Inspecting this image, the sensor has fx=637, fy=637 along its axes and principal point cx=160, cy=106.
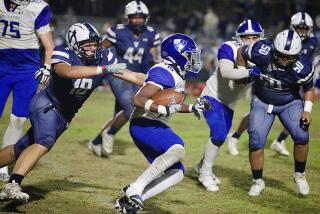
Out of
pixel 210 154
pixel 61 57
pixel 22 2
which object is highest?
pixel 22 2

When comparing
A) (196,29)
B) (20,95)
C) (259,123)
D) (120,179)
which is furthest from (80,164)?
(196,29)

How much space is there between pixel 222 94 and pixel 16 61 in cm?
237

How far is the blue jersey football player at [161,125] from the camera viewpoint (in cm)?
533

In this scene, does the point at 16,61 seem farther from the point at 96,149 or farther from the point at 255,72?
the point at 255,72

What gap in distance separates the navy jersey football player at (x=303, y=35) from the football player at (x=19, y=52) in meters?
3.44

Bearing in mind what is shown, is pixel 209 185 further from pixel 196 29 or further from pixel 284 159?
pixel 196 29

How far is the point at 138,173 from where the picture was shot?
7863 mm

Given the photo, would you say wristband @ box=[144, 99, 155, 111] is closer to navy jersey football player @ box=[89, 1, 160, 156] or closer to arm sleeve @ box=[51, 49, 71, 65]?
arm sleeve @ box=[51, 49, 71, 65]

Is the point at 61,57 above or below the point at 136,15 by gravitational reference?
above

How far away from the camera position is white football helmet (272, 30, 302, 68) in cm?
649

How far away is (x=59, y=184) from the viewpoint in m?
7.02

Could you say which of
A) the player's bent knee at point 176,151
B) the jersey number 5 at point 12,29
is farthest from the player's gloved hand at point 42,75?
the player's bent knee at point 176,151

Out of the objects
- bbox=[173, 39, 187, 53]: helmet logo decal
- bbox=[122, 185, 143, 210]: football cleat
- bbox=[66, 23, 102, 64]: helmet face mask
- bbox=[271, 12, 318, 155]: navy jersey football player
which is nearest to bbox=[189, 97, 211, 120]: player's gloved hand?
bbox=[173, 39, 187, 53]: helmet logo decal

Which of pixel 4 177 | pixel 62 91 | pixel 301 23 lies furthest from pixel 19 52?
pixel 301 23
